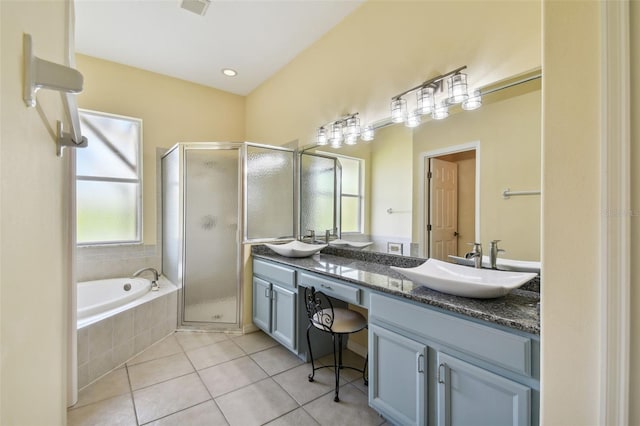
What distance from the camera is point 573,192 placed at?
0.76 metres

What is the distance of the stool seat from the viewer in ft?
6.10

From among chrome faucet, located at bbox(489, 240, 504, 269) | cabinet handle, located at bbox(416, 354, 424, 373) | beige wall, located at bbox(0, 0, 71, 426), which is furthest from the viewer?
chrome faucet, located at bbox(489, 240, 504, 269)

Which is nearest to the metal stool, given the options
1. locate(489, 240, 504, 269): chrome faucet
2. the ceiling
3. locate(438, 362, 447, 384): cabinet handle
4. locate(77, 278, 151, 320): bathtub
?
locate(438, 362, 447, 384): cabinet handle

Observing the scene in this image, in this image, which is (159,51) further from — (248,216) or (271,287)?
(271,287)

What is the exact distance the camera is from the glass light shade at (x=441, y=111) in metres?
1.78

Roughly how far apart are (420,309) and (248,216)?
2029mm

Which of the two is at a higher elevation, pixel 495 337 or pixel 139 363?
pixel 495 337

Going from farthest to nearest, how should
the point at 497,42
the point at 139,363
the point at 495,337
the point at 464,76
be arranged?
the point at 139,363 → the point at 464,76 → the point at 497,42 → the point at 495,337

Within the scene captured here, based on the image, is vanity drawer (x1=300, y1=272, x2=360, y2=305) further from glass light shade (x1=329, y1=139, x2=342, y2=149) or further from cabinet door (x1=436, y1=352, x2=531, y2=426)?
glass light shade (x1=329, y1=139, x2=342, y2=149)

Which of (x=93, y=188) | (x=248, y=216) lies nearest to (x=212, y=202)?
(x=248, y=216)

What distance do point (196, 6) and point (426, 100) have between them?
1.99 meters

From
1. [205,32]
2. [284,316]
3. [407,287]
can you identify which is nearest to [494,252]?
[407,287]

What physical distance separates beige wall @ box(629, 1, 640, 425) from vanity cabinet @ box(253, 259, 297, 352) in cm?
191

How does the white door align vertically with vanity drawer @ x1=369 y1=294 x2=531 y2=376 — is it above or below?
above
